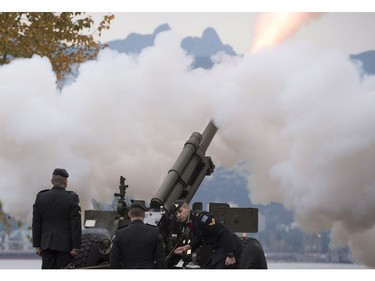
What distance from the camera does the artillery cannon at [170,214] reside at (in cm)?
1490

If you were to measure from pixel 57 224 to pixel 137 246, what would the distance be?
2207 mm

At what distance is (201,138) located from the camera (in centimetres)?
1742

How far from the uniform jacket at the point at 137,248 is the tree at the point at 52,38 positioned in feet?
40.8

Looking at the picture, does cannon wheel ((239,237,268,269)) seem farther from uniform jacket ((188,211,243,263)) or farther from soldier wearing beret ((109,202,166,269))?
soldier wearing beret ((109,202,166,269))

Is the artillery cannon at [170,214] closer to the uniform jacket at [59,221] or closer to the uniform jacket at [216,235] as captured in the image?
the uniform jacket at [216,235]

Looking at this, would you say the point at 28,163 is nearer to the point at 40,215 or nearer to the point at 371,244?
the point at 371,244

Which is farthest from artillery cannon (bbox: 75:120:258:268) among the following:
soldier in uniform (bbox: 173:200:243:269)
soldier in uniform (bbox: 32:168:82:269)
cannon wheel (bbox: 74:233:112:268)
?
soldier in uniform (bbox: 32:168:82:269)

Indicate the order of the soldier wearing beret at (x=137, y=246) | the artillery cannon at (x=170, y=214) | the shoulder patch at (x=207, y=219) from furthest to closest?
1. the artillery cannon at (x=170, y=214)
2. the shoulder patch at (x=207, y=219)
3. the soldier wearing beret at (x=137, y=246)

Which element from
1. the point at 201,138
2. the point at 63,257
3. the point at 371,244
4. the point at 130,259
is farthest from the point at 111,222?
the point at 371,244

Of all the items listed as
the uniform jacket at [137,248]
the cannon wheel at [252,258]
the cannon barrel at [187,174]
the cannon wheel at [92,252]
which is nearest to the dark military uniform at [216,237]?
the cannon wheel at [252,258]

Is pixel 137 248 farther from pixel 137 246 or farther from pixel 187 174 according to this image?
pixel 187 174

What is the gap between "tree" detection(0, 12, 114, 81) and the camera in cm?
2191

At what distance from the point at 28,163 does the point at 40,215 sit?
9.84 meters

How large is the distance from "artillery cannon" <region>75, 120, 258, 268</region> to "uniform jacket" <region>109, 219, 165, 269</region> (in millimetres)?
4088
